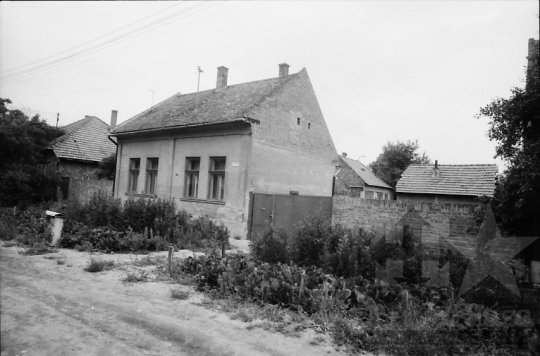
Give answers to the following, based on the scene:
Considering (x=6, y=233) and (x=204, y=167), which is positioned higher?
(x=204, y=167)

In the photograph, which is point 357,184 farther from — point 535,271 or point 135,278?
point 135,278

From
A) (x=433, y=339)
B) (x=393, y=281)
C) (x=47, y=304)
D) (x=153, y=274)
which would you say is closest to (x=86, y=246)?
(x=153, y=274)

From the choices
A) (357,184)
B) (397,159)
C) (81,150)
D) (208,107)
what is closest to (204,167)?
(208,107)

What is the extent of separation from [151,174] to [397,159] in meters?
31.8

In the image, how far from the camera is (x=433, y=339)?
13.6 feet

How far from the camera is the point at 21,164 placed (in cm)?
1866

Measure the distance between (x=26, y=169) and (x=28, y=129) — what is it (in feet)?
8.04

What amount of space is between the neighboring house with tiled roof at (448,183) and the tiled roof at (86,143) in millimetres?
20658

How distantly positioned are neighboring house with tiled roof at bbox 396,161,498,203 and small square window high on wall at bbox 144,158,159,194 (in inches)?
619

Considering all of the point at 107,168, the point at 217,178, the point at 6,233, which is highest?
the point at 107,168

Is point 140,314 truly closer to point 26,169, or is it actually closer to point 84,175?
point 26,169

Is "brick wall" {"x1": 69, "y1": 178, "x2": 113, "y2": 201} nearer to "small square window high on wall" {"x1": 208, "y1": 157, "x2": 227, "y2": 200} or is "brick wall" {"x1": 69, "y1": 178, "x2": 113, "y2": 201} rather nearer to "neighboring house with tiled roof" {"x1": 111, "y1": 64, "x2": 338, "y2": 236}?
"neighboring house with tiled roof" {"x1": 111, "y1": 64, "x2": 338, "y2": 236}

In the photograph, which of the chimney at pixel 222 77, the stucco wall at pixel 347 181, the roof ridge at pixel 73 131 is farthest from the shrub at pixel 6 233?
the stucco wall at pixel 347 181

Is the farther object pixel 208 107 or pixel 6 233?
pixel 208 107
